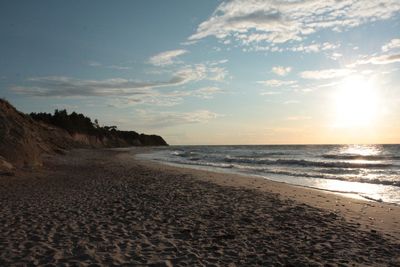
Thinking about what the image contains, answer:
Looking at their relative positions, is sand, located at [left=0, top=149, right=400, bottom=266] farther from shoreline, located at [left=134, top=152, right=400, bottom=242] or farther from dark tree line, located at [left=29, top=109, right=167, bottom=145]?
dark tree line, located at [left=29, top=109, right=167, bottom=145]

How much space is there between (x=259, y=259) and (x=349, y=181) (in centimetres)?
1787

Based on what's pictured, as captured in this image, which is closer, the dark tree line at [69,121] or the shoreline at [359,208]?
the shoreline at [359,208]

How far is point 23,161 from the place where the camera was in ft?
71.4

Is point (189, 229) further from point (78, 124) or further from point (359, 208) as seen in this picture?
point (78, 124)

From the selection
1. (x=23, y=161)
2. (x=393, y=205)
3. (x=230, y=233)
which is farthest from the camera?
(x=23, y=161)

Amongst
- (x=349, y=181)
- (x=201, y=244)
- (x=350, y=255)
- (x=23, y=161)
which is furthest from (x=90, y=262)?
(x=349, y=181)

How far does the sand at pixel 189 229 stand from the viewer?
6855mm

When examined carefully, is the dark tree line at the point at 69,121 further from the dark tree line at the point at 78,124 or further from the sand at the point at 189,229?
the sand at the point at 189,229

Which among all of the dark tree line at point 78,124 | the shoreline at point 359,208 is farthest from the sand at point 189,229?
the dark tree line at point 78,124

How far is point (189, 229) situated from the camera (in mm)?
8945

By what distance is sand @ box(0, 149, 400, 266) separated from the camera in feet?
22.5

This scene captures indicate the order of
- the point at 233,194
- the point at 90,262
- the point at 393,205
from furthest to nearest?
the point at 233,194 → the point at 393,205 → the point at 90,262

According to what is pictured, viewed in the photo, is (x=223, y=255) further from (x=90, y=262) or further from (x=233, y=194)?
(x=233, y=194)

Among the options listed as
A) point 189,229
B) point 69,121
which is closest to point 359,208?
point 189,229
